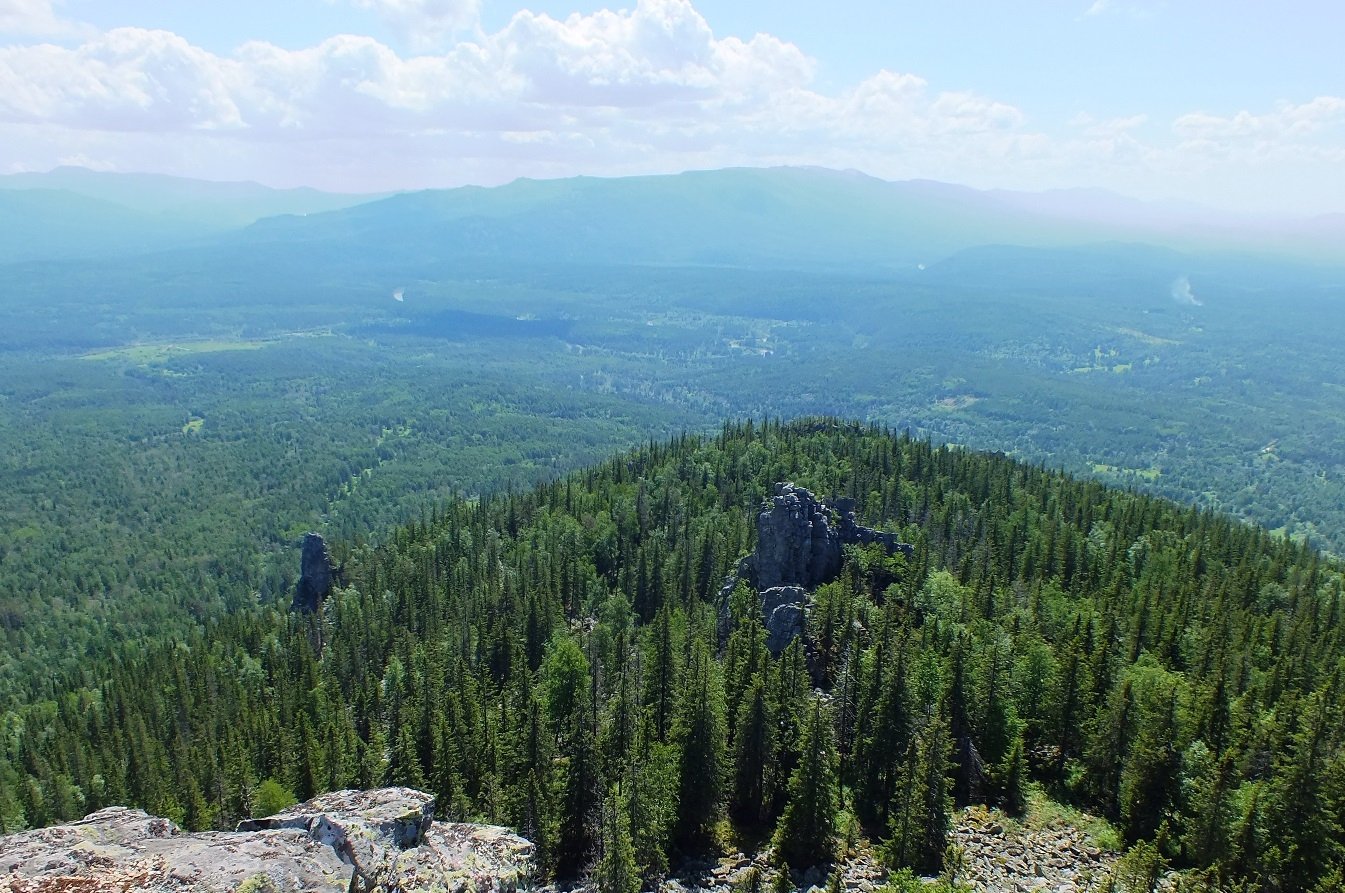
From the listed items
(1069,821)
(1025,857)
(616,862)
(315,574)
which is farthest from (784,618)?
(315,574)

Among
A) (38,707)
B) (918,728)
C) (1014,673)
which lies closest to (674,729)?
(918,728)

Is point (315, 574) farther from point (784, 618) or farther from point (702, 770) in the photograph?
point (702, 770)

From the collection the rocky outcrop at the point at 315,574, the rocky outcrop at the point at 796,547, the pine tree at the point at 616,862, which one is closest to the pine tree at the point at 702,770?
the pine tree at the point at 616,862

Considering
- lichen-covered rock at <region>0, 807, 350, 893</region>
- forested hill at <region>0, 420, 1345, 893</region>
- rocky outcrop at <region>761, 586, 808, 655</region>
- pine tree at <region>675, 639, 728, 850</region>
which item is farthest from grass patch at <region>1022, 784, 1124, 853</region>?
lichen-covered rock at <region>0, 807, 350, 893</region>

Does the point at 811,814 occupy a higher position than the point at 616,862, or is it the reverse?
the point at 616,862

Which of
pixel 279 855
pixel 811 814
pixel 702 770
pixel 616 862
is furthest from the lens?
pixel 702 770

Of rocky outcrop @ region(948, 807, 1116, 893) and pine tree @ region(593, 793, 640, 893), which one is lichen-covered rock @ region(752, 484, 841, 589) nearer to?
rocky outcrop @ region(948, 807, 1116, 893)
